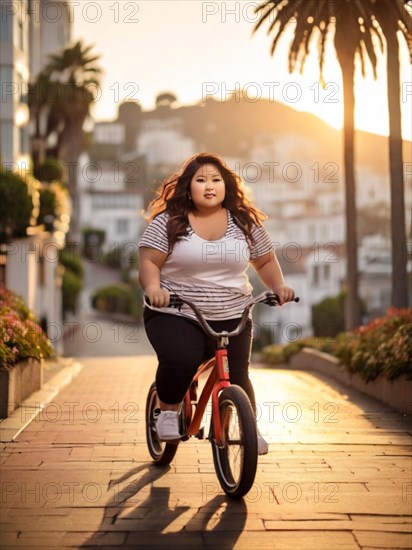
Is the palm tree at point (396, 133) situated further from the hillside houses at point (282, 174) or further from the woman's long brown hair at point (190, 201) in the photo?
the hillside houses at point (282, 174)

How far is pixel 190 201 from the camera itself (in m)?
6.75

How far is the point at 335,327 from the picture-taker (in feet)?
212

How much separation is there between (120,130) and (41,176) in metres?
138

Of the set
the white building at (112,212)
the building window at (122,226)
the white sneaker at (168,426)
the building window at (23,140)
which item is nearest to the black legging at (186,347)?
the white sneaker at (168,426)

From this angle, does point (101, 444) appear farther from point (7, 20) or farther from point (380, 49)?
point (7, 20)

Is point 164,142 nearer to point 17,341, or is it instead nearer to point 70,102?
point 70,102

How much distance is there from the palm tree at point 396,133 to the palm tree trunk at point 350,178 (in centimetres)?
182

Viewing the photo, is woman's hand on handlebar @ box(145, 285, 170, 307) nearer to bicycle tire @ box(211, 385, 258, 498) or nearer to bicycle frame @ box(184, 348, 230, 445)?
bicycle frame @ box(184, 348, 230, 445)

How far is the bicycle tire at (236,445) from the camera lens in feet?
19.2

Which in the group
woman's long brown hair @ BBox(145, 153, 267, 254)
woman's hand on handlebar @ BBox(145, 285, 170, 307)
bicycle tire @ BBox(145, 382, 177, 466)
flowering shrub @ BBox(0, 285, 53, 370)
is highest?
woman's long brown hair @ BBox(145, 153, 267, 254)

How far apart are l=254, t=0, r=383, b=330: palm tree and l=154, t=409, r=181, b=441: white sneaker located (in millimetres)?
18543

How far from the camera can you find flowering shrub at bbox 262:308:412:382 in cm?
1118

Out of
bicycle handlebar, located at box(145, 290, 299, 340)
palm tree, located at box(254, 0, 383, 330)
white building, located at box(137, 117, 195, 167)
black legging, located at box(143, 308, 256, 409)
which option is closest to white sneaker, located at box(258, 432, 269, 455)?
black legging, located at box(143, 308, 256, 409)

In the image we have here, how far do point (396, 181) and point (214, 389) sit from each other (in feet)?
52.2
